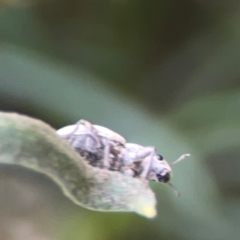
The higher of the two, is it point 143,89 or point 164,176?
point 143,89

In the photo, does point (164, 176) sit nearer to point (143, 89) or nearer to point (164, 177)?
point (164, 177)

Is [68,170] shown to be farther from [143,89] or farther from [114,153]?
[143,89]

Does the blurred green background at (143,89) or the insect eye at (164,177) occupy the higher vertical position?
the blurred green background at (143,89)

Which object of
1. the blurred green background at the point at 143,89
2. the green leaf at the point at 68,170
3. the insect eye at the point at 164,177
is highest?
the blurred green background at the point at 143,89

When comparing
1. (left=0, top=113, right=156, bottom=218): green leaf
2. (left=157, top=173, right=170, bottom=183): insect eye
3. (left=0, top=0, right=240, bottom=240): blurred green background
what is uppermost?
(left=0, top=0, right=240, bottom=240): blurred green background

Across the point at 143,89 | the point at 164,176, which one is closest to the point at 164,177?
the point at 164,176
